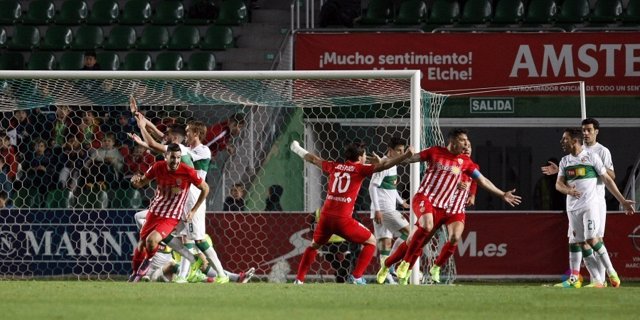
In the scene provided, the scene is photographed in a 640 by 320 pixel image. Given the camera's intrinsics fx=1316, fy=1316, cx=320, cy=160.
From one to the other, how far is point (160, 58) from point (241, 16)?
177cm

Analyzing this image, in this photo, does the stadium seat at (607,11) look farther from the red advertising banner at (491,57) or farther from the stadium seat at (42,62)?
the stadium seat at (42,62)

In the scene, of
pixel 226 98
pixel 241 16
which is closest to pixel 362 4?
pixel 241 16

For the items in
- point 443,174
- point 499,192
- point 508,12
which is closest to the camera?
point 499,192

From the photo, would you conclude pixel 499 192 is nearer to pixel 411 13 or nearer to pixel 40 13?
pixel 411 13

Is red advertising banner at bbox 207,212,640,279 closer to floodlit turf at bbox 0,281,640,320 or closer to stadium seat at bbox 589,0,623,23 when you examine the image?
stadium seat at bbox 589,0,623,23

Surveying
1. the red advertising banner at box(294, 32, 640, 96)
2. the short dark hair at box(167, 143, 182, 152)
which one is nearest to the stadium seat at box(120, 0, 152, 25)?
the red advertising banner at box(294, 32, 640, 96)

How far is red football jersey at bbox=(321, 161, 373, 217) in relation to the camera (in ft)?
48.2

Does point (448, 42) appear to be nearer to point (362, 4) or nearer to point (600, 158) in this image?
point (362, 4)

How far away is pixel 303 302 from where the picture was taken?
1109cm

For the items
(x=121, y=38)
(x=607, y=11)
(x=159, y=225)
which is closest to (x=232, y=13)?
(x=121, y=38)

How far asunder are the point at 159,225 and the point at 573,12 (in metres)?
10.2

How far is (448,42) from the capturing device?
20.3 m

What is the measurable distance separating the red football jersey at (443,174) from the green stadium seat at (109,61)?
8.68 meters

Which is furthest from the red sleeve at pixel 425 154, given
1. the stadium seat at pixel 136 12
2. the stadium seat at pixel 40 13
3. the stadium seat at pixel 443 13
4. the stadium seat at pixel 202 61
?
the stadium seat at pixel 40 13
